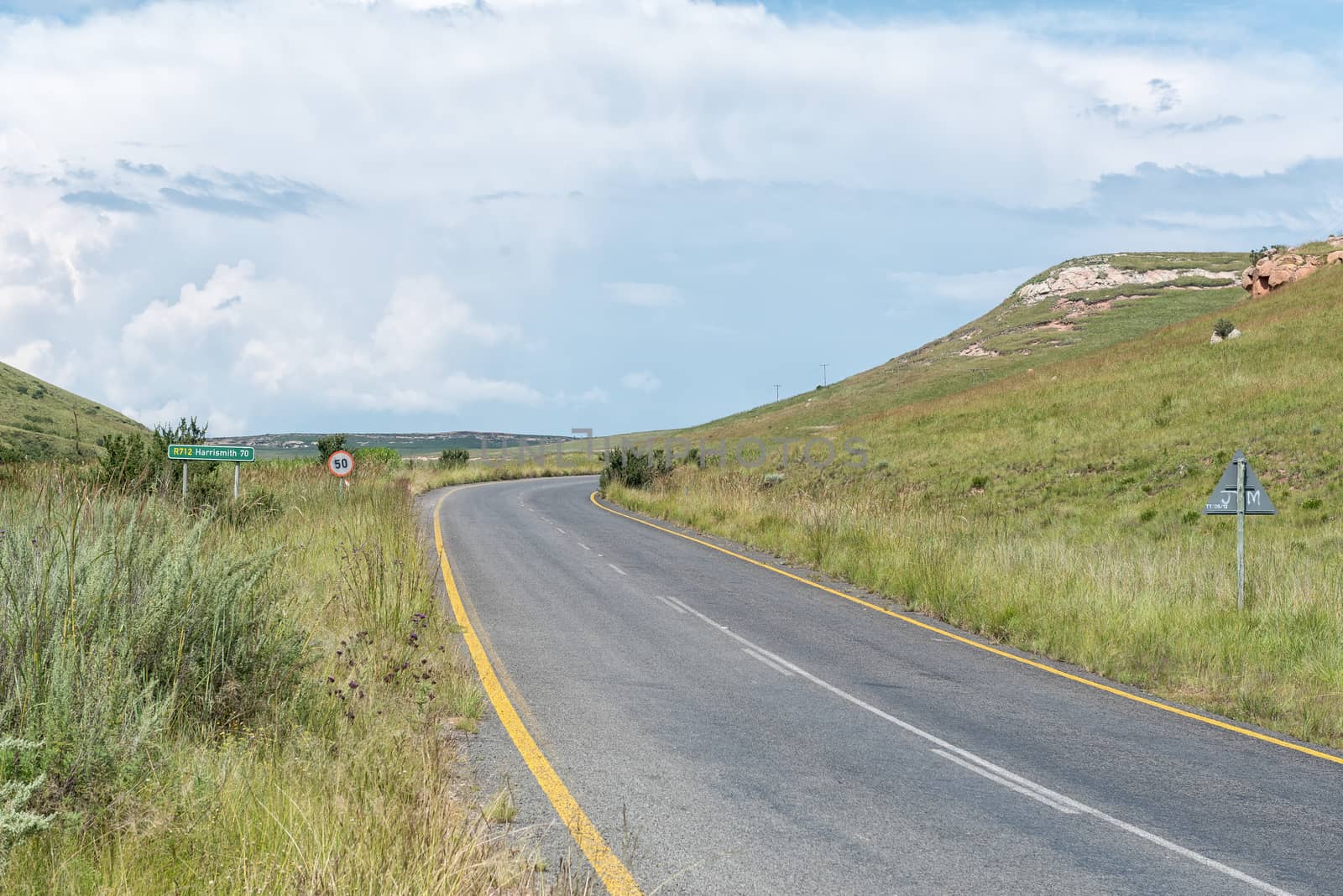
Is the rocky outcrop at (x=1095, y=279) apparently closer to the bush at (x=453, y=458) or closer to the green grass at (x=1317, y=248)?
the green grass at (x=1317, y=248)

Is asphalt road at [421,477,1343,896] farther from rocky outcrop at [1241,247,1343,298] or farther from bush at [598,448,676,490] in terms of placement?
rocky outcrop at [1241,247,1343,298]

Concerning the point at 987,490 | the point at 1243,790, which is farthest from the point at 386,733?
the point at 987,490

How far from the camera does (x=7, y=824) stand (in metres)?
3.64

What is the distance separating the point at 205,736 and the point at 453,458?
54.1 meters

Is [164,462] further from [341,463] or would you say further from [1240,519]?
[1240,519]

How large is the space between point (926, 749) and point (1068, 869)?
7.25 feet

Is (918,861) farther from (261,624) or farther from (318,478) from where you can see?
(318,478)

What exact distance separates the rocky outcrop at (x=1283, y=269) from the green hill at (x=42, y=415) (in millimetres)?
73174

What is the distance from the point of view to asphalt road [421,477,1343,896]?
4934 mm

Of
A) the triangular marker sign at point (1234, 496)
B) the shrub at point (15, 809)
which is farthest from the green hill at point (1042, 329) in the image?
the shrub at point (15, 809)

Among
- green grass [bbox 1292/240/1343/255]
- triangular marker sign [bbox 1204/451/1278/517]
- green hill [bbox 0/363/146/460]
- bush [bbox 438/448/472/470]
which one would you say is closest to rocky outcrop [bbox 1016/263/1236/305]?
green grass [bbox 1292/240/1343/255]

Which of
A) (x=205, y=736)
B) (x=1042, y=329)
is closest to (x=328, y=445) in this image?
(x=205, y=736)

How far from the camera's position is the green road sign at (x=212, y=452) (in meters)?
15.2

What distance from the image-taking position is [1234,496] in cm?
1249
